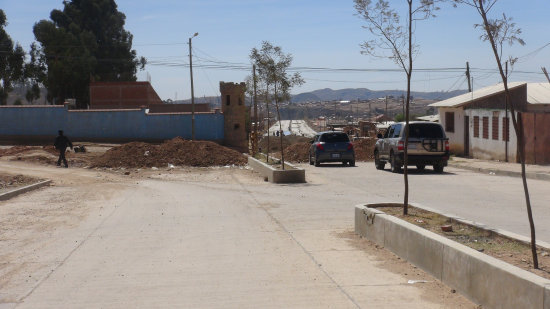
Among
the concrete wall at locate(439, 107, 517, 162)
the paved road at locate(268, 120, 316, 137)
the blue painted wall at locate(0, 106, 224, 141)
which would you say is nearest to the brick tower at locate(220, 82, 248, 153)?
the blue painted wall at locate(0, 106, 224, 141)

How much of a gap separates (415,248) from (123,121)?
159 ft

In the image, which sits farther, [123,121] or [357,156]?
[123,121]

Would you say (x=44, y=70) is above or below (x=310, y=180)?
above

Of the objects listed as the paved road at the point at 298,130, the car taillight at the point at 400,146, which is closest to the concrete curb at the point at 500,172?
the car taillight at the point at 400,146

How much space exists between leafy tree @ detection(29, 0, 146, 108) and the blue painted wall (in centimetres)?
2101

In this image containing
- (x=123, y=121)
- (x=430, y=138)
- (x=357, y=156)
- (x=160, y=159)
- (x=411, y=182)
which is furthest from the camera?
(x=123, y=121)

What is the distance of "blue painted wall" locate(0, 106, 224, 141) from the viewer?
54.7 m

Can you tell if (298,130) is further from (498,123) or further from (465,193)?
(465,193)

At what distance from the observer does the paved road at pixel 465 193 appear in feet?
44.8

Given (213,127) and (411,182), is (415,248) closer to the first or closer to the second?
(411,182)

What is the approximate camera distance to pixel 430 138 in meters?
26.7

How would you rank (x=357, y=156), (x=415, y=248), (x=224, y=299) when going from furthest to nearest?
1. (x=357, y=156)
2. (x=415, y=248)
3. (x=224, y=299)

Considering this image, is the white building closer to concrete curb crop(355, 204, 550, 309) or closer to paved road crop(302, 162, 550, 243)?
paved road crop(302, 162, 550, 243)

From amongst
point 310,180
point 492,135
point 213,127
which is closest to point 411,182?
point 310,180
